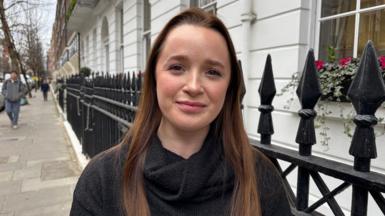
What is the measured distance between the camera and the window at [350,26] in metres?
3.09

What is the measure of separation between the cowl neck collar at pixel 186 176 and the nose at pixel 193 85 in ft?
0.80

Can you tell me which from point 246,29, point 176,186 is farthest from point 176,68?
point 246,29

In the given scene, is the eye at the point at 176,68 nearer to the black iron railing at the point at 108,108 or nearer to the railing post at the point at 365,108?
the railing post at the point at 365,108

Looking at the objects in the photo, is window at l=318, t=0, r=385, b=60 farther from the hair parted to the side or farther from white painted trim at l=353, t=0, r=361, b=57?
the hair parted to the side

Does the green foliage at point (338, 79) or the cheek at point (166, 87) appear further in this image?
the green foliage at point (338, 79)

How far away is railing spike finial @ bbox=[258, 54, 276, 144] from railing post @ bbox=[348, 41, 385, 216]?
1.28 feet

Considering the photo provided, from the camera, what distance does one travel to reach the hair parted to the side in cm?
113

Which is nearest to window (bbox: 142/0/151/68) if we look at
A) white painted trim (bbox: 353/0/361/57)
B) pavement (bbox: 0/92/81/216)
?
pavement (bbox: 0/92/81/216)

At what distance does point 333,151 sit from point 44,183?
3967 mm

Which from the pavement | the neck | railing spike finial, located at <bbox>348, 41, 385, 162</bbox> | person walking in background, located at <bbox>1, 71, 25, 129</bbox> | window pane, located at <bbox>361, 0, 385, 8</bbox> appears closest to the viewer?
railing spike finial, located at <bbox>348, 41, 385, 162</bbox>

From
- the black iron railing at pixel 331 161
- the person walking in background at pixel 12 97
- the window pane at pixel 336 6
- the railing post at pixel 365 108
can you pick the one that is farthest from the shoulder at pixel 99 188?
the person walking in background at pixel 12 97

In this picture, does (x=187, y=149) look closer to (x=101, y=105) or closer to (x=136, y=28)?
(x=101, y=105)

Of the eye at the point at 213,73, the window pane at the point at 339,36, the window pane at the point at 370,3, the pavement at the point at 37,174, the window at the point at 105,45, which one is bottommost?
the pavement at the point at 37,174

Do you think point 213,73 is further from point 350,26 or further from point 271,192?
point 350,26
